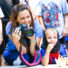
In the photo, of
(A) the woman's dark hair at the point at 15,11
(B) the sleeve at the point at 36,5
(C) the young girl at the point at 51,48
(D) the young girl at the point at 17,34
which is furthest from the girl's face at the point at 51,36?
(A) the woman's dark hair at the point at 15,11

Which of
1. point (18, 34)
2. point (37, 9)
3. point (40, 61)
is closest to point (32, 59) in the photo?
point (40, 61)

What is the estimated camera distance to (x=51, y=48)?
395 cm

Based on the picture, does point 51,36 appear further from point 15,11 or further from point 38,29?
point 15,11

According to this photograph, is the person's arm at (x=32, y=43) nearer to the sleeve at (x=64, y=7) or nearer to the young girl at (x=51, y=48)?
the young girl at (x=51, y=48)

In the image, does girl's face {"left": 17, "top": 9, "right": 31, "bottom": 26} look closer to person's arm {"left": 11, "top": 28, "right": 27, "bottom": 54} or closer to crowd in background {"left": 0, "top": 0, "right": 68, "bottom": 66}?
crowd in background {"left": 0, "top": 0, "right": 68, "bottom": 66}

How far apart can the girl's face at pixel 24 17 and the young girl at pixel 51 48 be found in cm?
29

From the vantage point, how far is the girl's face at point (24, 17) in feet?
12.7

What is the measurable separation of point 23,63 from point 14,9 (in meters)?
0.69

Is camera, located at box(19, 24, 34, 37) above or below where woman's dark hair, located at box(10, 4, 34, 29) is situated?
below

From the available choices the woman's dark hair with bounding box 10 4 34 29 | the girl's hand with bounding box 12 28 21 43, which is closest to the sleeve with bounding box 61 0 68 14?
the woman's dark hair with bounding box 10 4 34 29

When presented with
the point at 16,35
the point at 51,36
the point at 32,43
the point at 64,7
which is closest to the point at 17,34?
the point at 16,35

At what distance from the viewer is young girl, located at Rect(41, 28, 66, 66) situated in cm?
392

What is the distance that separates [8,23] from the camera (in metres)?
3.91

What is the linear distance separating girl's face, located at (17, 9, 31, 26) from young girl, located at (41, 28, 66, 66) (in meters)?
0.29
